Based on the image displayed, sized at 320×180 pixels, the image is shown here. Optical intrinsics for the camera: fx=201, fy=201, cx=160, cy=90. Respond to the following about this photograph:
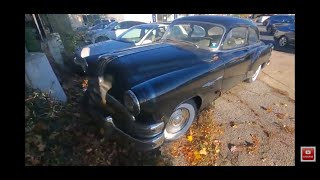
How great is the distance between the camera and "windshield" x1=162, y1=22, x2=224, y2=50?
378 cm

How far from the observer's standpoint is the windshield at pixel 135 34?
21.8 feet

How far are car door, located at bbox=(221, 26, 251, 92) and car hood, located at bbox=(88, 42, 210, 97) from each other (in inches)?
19.0

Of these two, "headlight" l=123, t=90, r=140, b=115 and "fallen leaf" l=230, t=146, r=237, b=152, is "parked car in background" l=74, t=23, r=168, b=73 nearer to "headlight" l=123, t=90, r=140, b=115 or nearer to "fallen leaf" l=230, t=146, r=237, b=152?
"headlight" l=123, t=90, r=140, b=115

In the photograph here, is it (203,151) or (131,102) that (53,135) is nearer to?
(131,102)

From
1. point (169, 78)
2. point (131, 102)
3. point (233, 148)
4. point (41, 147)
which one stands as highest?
point (169, 78)

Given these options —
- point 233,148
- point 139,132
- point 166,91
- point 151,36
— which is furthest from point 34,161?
point 151,36

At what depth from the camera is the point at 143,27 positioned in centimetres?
702

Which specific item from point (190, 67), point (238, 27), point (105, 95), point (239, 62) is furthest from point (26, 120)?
point (238, 27)

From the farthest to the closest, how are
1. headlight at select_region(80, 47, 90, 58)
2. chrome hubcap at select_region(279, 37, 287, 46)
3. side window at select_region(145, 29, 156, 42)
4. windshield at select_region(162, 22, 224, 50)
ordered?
chrome hubcap at select_region(279, 37, 287, 46) < side window at select_region(145, 29, 156, 42) < headlight at select_region(80, 47, 90, 58) < windshield at select_region(162, 22, 224, 50)

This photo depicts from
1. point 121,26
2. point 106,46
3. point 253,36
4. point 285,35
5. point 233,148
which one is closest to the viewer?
point 233,148

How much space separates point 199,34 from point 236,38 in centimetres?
82

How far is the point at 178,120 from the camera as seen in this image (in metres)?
3.31

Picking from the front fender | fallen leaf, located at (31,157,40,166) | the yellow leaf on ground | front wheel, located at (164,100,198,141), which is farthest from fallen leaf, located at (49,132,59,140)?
the yellow leaf on ground

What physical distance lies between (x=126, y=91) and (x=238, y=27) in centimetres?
285
